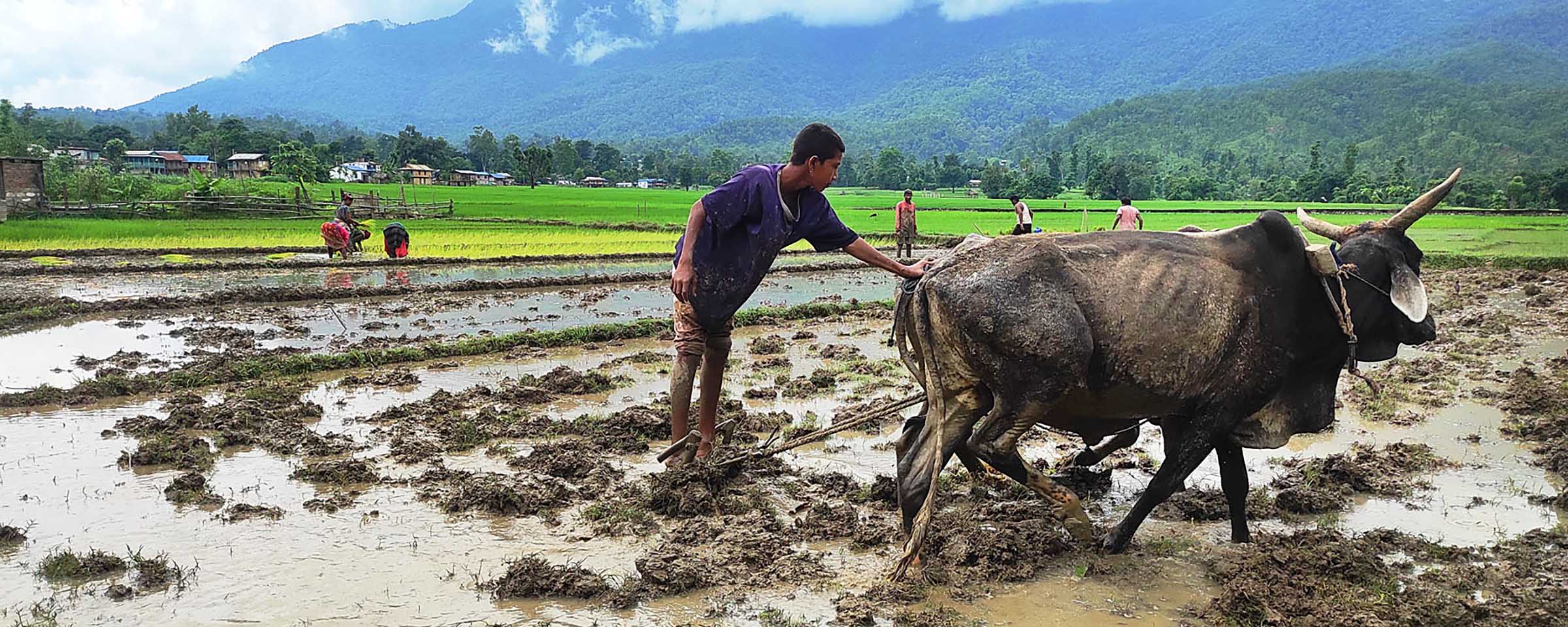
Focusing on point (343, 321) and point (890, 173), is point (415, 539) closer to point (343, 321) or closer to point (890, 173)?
point (343, 321)

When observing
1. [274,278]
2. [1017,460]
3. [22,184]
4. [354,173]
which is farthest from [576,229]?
[354,173]

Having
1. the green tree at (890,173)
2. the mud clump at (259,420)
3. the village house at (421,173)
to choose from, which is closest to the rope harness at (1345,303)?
the mud clump at (259,420)

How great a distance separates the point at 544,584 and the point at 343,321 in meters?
8.93

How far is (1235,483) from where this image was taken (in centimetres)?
485

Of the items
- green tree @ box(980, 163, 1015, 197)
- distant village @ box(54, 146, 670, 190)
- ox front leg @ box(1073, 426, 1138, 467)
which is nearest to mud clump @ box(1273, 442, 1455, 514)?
ox front leg @ box(1073, 426, 1138, 467)

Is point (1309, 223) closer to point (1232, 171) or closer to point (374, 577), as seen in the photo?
point (374, 577)

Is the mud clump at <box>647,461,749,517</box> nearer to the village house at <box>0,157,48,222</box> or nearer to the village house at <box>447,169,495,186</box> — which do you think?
the village house at <box>0,157,48,222</box>

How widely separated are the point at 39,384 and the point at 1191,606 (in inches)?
343

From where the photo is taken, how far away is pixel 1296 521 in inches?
208

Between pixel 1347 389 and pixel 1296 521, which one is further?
pixel 1347 389

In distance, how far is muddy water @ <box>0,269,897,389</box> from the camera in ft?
31.4

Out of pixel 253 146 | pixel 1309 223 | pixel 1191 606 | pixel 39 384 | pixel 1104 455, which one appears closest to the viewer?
pixel 1191 606

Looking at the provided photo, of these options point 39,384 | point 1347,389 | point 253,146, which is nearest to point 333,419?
point 39,384

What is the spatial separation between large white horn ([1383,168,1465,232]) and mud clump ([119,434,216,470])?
662cm
